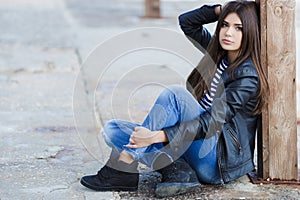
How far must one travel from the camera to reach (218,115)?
11.5 ft

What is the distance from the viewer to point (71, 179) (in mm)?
3994

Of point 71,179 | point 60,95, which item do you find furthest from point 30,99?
point 71,179

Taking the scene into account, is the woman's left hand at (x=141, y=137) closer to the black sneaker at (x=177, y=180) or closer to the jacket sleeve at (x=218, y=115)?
the jacket sleeve at (x=218, y=115)

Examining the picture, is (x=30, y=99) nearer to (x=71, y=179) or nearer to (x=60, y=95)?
(x=60, y=95)

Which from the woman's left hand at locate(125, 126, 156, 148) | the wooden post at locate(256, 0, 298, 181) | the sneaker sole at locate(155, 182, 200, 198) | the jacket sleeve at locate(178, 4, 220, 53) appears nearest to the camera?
the woman's left hand at locate(125, 126, 156, 148)

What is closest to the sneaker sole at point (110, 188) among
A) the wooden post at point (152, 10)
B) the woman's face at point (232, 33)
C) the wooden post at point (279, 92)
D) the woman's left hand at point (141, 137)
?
the woman's left hand at point (141, 137)

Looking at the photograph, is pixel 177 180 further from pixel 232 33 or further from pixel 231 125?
pixel 232 33

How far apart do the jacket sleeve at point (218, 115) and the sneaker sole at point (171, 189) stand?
200mm

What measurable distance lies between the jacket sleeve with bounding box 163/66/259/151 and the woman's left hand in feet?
0.30

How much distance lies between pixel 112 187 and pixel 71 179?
1.22ft

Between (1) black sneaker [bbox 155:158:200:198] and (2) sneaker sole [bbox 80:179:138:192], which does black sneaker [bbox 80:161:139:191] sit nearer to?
(2) sneaker sole [bbox 80:179:138:192]

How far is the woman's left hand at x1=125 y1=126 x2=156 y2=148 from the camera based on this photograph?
351 cm

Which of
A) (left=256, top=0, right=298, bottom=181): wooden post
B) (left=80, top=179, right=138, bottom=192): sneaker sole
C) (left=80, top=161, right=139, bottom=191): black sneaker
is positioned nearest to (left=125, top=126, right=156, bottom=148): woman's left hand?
(left=80, top=161, right=139, bottom=191): black sneaker

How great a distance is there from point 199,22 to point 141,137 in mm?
939
